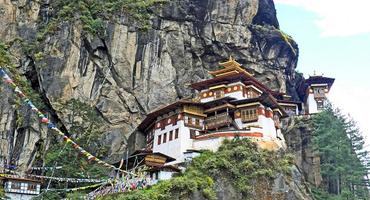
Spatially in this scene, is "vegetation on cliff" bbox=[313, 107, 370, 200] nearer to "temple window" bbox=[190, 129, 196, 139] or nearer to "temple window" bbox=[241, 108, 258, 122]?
"temple window" bbox=[241, 108, 258, 122]

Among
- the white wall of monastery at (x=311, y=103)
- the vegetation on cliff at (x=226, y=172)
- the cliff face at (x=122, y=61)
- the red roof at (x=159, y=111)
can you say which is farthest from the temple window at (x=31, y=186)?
the white wall of monastery at (x=311, y=103)

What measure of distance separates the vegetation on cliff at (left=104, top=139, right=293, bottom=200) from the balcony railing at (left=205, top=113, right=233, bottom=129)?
331 cm

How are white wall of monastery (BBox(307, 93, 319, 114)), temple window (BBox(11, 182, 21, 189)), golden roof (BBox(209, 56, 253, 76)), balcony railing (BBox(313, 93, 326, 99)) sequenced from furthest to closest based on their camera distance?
balcony railing (BBox(313, 93, 326, 99)) → white wall of monastery (BBox(307, 93, 319, 114)) → golden roof (BBox(209, 56, 253, 76)) → temple window (BBox(11, 182, 21, 189))

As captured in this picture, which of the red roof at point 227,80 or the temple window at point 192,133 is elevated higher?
the red roof at point 227,80

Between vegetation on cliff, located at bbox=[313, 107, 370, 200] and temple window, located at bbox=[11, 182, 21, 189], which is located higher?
vegetation on cliff, located at bbox=[313, 107, 370, 200]

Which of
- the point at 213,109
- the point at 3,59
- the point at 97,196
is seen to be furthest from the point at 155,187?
the point at 3,59

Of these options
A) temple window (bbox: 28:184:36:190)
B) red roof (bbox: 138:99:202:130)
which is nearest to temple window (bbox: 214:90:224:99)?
red roof (bbox: 138:99:202:130)

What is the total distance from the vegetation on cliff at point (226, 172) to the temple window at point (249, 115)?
4010mm

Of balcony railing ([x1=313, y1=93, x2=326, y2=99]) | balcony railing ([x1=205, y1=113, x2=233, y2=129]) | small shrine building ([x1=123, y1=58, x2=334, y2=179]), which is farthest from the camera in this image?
balcony railing ([x1=313, y1=93, x2=326, y2=99])

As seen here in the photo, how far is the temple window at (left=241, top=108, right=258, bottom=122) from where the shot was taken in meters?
41.8

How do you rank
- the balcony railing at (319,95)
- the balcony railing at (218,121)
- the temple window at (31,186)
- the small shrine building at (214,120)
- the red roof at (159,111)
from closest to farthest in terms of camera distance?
the temple window at (31,186)
the small shrine building at (214,120)
the balcony railing at (218,121)
the red roof at (159,111)
the balcony railing at (319,95)

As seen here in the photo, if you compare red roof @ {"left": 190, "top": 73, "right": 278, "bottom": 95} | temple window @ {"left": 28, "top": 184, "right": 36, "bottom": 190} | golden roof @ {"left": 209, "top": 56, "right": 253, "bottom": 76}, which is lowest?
temple window @ {"left": 28, "top": 184, "right": 36, "bottom": 190}

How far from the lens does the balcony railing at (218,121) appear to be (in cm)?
4153

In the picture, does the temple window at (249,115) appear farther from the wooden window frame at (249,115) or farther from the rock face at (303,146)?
the rock face at (303,146)
